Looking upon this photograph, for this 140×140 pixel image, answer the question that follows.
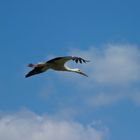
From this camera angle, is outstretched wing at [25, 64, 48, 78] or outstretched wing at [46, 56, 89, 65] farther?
outstretched wing at [25, 64, 48, 78]

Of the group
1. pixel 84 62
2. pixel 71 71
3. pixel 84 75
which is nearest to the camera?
pixel 84 62

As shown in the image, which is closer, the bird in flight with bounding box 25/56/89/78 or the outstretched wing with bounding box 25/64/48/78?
the bird in flight with bounding box 25/56/89/78

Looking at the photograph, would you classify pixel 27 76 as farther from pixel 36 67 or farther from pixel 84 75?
pixel 84 75

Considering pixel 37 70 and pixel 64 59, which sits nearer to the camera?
pixel 64 59

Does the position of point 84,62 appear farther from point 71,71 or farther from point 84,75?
point 84,75

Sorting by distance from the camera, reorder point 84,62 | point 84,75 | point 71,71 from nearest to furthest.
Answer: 1. point 84,62
2. point 71,71
3. point 84,75

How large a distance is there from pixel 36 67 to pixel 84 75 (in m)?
6.42

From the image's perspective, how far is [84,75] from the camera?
55.0m

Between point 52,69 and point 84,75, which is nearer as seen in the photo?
point 52,69

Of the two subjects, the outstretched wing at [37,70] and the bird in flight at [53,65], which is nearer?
the bird in flight at [53,65]

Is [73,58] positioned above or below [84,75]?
below

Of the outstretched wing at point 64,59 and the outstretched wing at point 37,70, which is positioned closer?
the outstretched wing at point 64,59

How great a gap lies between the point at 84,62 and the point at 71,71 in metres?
4.27

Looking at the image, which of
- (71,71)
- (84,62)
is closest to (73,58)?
(84,62)
